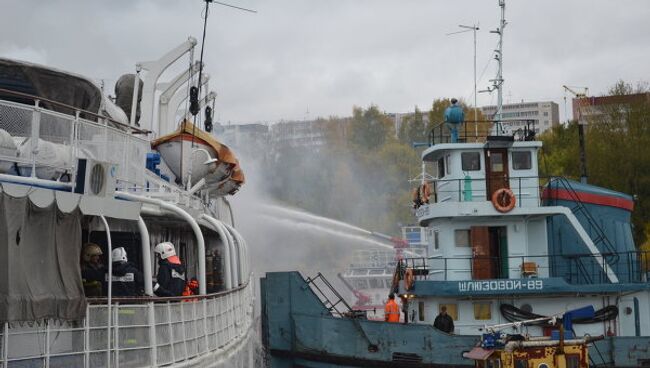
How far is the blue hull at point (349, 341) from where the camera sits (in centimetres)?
2294

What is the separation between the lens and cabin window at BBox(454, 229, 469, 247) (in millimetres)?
25562

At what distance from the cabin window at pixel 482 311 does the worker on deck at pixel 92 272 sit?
1375 cm

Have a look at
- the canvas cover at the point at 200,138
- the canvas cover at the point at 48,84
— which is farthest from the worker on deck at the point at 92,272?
the canvas cover at the point at 200,138

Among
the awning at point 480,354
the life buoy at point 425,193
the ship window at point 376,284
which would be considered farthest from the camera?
the ship window at point 376,284

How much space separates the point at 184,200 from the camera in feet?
60.2

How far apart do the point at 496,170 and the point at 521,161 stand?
2.50 feet

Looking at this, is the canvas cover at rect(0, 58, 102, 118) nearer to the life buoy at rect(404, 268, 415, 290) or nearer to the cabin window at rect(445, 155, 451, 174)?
the life buoy at rect(404, 268, 415, 290)

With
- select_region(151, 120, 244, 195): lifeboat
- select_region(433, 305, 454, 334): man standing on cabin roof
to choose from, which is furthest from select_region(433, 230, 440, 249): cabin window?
select_region(151, 120, 244, 195): lifeboat

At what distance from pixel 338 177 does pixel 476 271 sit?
45.1 metres

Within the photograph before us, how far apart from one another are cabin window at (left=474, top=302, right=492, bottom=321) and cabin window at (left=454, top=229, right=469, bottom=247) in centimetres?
177

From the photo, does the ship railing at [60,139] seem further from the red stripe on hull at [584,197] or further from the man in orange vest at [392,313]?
the red stripe on hull at [584,197]

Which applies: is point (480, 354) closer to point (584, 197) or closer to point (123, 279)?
→ point (123, 279)

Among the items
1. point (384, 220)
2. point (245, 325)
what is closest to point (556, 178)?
point (245, 325)

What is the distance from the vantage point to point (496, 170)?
25.8 m
